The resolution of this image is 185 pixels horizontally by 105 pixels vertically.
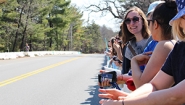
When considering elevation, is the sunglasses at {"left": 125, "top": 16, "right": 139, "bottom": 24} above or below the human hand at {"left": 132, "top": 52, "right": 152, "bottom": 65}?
above

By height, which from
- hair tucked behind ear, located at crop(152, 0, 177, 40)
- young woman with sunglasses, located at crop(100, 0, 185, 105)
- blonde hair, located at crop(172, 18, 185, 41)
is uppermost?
hair tucked behind ear, located at crop(152, 0, 177, 40)

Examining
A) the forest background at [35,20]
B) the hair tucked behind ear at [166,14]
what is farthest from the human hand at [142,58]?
the forest background at [35,20]

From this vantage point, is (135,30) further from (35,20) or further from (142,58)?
(35,20)

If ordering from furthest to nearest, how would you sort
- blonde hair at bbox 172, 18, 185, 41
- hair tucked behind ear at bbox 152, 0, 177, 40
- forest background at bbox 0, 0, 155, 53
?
forest background at bbox 0, 0, 155, 53, hair tucked behind ear at bbox 152, 0, 177, 40, blonde hair at bbox 172, 18, 185, 41

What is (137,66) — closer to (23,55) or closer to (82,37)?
(23,55)

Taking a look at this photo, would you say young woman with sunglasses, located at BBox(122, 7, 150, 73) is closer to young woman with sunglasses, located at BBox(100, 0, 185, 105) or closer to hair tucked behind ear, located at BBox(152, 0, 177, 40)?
hair tucked behind ear, located at BBox(152, 0, 177, 40)

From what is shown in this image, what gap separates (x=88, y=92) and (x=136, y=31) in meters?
5.44

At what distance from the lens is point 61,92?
9.02 m

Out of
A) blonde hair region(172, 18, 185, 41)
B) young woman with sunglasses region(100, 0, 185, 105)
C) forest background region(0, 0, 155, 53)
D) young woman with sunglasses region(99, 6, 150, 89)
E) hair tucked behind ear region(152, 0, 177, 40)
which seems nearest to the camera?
young woman with sunglasses region(100, 0, 185, 105)

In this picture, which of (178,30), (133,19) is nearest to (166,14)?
(178,30)

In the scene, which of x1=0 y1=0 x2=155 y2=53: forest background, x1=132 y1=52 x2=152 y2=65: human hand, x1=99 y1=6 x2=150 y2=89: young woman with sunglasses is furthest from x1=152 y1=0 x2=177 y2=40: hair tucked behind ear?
x1=0 y1=0 x2=155 y2=53: forest background

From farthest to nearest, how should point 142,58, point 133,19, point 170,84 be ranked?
point 133,19 < point 142,58 < point 170,84

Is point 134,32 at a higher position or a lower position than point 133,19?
lower

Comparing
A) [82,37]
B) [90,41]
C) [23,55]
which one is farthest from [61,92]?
[90,41]
